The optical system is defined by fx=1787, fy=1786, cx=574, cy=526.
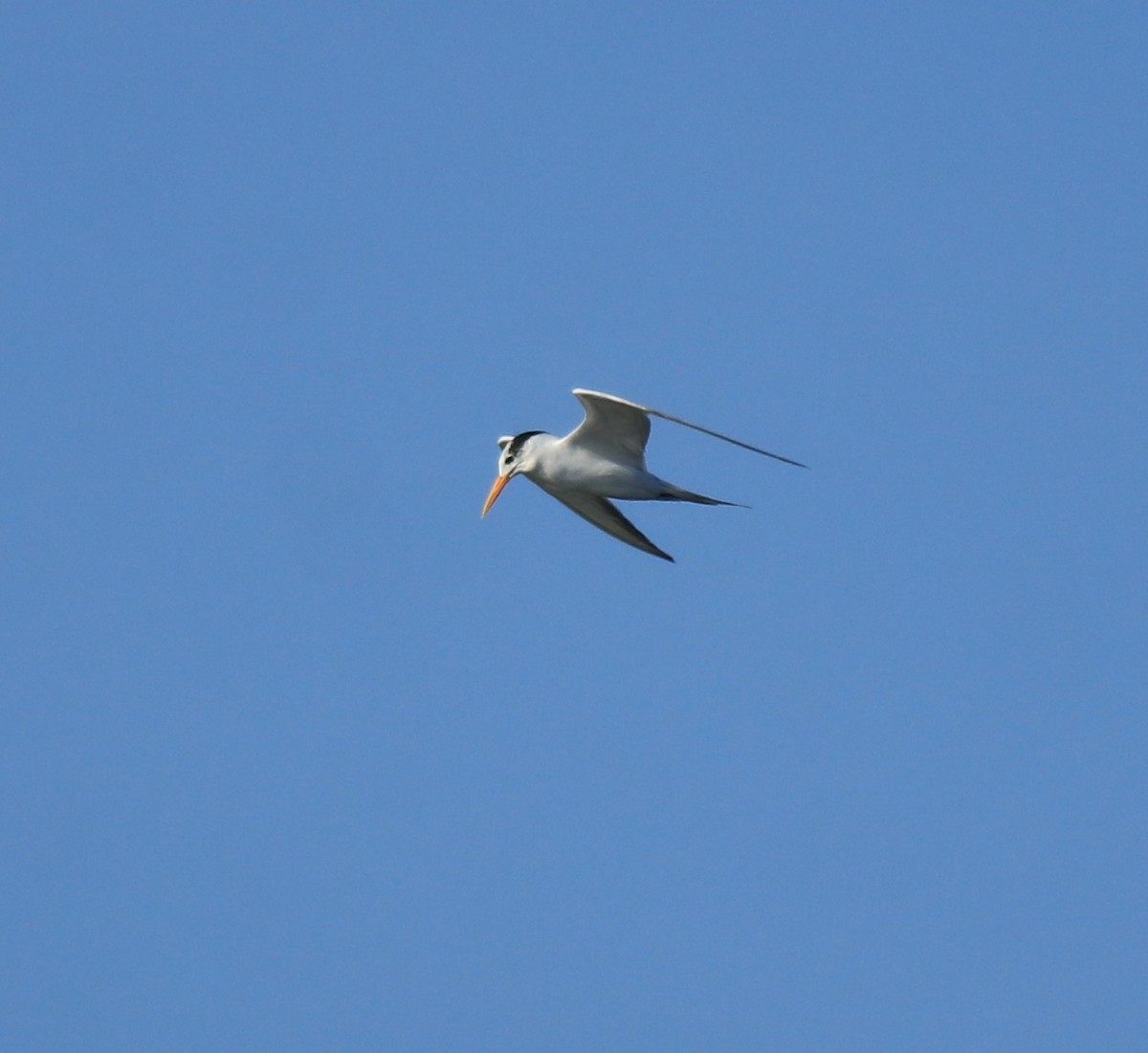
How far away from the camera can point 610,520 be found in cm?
2153

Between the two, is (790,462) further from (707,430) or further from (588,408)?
(588,408)

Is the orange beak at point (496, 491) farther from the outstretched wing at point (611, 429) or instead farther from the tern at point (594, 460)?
the outstretched wing at point (611, 429)

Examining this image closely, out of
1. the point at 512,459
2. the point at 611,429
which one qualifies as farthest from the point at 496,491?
the point at 611,429

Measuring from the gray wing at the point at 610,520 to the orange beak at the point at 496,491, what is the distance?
0.57m

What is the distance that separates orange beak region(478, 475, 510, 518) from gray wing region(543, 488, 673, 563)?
0.57 meters

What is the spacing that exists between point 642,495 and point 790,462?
5.35 m

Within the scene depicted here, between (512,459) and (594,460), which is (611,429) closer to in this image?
(594,460)

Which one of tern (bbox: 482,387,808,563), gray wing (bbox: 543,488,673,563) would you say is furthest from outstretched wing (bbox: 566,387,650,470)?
gray wing (bbox: 543,488,673,563)

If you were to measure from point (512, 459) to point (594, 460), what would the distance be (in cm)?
145

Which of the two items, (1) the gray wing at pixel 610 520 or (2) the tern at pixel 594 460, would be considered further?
(1) the gray wing at pixel 610 520

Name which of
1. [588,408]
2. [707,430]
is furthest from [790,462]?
[588,408]

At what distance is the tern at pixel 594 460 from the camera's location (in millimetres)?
18969

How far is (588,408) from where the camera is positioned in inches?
745

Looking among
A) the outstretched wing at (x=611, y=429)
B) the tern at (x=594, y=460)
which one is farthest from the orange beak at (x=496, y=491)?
the outstretched wing at (x=611, y=429)
